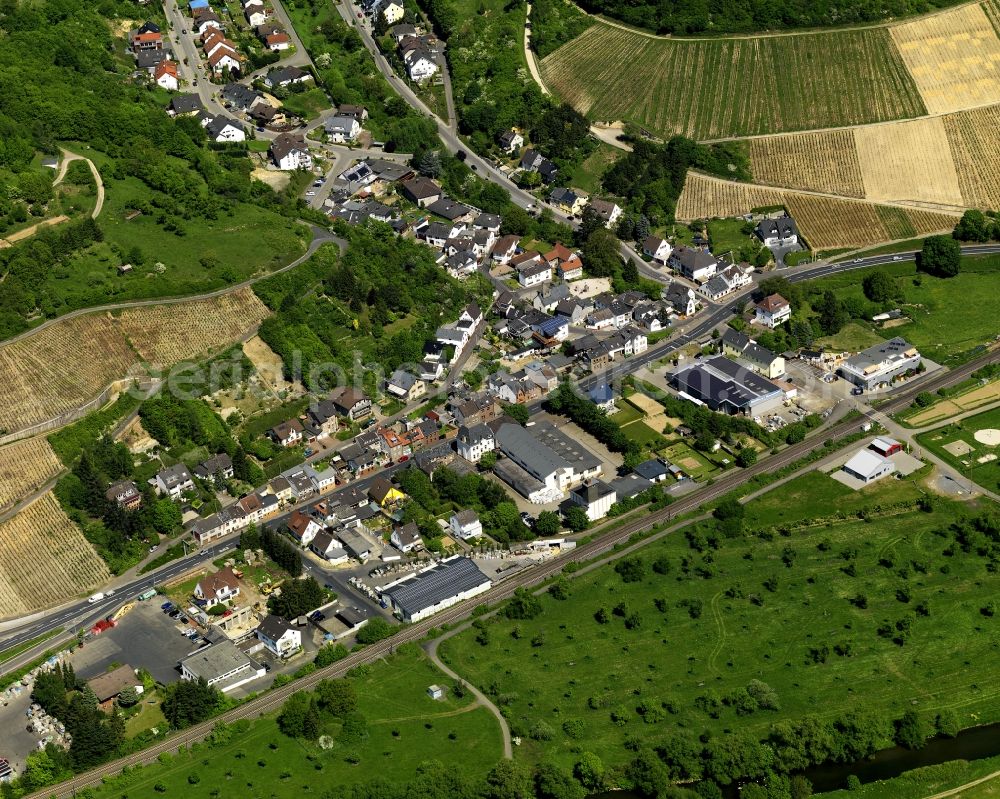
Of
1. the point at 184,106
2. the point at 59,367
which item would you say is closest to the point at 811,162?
the point at 184,106

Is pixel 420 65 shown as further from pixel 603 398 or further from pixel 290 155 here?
pixel 603 398

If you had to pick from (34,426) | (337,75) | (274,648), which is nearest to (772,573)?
(274,648)

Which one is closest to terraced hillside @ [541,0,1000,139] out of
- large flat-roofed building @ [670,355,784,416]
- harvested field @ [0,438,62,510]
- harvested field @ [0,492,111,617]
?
large flat-roofed building @ [670,355,784,416]

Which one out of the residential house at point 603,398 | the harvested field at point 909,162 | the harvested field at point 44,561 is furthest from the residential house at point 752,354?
the harvested field at point 44,561

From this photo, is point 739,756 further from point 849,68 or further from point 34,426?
point 849,68

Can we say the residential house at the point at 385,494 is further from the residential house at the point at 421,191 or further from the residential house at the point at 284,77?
the residential house at the point at 284,77

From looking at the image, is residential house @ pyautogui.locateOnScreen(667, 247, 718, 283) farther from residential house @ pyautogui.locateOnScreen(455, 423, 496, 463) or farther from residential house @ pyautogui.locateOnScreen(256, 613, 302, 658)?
residential house @ pyautogui.locateOnScreen(256, 613, 302, 658)

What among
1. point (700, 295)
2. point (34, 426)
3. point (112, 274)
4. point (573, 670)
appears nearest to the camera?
point (573, 670)
